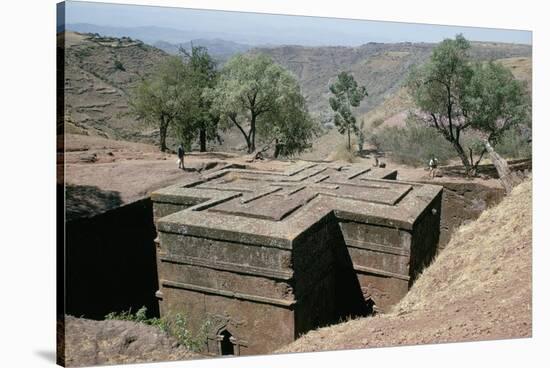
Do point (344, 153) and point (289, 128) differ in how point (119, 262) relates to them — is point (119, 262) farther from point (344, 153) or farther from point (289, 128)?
point (344, 153)

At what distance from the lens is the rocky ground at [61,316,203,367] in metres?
6.02

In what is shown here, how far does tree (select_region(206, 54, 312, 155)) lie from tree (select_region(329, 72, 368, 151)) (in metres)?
0.56

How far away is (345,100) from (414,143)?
58.4 inches

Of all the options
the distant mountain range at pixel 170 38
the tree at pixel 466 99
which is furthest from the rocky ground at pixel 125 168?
the distant mountain range at pixel 170 38

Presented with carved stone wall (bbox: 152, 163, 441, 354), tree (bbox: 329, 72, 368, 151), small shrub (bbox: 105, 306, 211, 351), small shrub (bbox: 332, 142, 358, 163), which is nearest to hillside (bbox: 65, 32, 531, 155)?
tree (bbox: 329, 72, 368, 151)

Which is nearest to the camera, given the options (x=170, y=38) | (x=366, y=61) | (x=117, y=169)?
(x=170, y=38)

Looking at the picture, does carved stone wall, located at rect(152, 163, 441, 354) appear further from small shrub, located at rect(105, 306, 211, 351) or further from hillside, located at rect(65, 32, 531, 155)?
hillside, located at rect(65, 32, 531, 155)

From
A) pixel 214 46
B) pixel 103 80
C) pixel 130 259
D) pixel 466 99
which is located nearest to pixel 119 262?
pixel 130 259

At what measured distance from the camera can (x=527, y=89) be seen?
9648 mm

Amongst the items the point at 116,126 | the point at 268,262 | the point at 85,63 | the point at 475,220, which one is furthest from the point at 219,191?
the point at 475,220

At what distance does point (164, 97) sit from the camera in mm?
10016

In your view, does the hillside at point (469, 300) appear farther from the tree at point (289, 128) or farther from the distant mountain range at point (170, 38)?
the distant mountain range at point (170, 38)

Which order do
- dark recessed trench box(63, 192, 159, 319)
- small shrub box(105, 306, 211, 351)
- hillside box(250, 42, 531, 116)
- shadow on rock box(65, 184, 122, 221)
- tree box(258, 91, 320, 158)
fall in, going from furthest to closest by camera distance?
tree box(258, 91, 320, 158) < dark recessed trench box(63, 192, 159, 319) < hillside box(250, 42, 531, 116) < small shrub box(105, 306, 211, 351) < shadow on rock box(65, 184, 122, 221)

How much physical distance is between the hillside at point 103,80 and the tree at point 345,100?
3081mm
